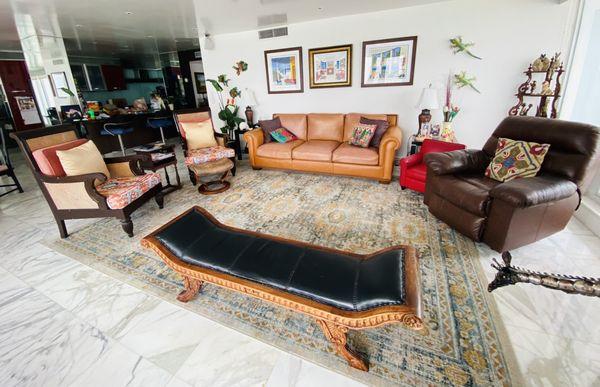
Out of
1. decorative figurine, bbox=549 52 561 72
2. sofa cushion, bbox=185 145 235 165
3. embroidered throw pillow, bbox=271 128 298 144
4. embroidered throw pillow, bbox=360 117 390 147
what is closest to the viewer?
decorative figurine, bbox=549 52 561 72

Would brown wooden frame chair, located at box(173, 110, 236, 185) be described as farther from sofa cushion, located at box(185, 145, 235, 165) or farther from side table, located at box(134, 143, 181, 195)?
side table, located at box(134, 143, 181, 195)

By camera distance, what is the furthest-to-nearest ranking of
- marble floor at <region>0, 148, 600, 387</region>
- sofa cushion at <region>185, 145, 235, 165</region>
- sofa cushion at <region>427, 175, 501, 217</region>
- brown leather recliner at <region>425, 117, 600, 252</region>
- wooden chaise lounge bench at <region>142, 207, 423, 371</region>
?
sofa cushion at <region>185, 145, 235, 165</region> < sofa cushion at <region>427, 175, 501, 217</region> < brown leather recliner at <region>425, 117, 600, 252</region> < marble floor at <region>0, 148, 600, 387</region> < wooden chaise lounge bench at <region>142, 207, 423, 371</region>

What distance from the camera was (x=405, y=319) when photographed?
1118 millimetres

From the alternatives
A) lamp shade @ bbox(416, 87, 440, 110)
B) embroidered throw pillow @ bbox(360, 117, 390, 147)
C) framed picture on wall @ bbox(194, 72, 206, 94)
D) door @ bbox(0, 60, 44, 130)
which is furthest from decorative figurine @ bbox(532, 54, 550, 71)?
door @ bbox(0, 60, 44, 130)

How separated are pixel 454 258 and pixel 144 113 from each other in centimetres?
732

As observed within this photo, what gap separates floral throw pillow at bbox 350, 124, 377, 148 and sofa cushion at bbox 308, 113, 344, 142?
0.41 m

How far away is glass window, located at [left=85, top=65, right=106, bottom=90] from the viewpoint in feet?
28.0

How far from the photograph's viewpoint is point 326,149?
3.95 metres

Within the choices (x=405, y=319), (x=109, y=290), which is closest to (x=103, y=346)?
(x=109, y=290)

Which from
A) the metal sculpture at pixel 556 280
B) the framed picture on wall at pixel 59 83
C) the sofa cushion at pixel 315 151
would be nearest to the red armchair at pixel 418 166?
the sofa cushion at pixel 315 151

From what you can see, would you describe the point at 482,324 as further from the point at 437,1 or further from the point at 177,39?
the point at 177,39

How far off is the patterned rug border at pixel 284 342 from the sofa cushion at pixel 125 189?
1.75 ft

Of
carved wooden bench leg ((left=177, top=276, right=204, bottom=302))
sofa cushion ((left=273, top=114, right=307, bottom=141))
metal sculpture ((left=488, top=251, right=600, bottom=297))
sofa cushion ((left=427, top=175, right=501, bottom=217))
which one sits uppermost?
sofa cushion ((left=273, top=114, right=307, bottom=141))

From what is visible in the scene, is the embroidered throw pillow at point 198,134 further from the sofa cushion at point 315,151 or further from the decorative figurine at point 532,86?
the decorative figurine at point 532,86
